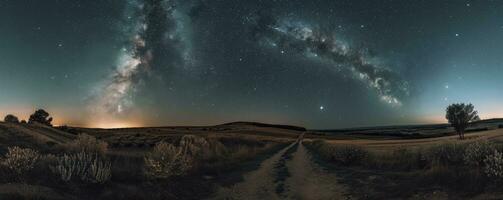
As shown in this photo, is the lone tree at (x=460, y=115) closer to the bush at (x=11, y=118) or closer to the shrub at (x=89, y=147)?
the shrub at (x=89, y=147)

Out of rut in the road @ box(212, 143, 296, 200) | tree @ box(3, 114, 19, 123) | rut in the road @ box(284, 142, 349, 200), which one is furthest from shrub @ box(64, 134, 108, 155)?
tree @ box(3, 114, 19, 123)

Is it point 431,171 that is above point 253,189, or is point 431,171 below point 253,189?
above

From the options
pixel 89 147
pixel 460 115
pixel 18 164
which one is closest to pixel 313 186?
pixel 18 164

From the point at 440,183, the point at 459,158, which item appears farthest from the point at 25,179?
the point at 459,158

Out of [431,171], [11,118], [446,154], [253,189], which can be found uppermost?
[11,118]

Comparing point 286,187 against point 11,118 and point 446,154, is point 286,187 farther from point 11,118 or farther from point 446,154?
point 11,118

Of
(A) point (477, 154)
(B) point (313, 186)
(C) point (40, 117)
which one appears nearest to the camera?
(A) point (477, 154)

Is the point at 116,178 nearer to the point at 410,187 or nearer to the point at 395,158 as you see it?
the point at 410,187

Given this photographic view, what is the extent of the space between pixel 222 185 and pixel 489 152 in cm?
1130

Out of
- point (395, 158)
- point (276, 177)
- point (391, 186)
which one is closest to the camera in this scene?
point (391, 186)

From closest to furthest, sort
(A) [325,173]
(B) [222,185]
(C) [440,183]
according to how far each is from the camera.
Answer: (C) [440,183] < (B) [222,185] < (A) [325,173]

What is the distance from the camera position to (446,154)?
22234mm

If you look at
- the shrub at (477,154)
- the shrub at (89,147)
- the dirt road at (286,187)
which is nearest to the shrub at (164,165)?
the dirt road at (286,187)

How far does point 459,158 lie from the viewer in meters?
20.8
